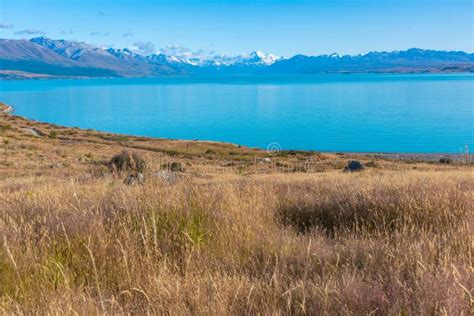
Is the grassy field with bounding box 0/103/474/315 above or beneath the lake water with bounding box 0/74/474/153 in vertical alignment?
above

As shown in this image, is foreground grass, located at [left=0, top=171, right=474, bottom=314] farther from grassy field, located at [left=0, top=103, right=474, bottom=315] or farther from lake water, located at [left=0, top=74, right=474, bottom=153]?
lake water, located at [left=0, top=74, right=474, bottom=153]

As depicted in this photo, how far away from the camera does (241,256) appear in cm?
417

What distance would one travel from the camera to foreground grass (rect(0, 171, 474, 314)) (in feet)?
9.58

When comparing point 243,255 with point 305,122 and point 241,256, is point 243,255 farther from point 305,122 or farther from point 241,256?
point 305,122

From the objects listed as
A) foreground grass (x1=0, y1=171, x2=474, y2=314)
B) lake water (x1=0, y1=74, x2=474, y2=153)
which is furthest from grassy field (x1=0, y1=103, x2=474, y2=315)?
lake water (x1=0, y1=74, x2=474, y2=153)

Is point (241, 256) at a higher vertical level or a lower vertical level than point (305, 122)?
higher

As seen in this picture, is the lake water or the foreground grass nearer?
the foreground grass

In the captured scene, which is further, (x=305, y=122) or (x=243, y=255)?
(x=305, y=122)

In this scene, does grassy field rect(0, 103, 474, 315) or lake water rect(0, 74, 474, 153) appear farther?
lake water rect(0, 74, 474, 153)

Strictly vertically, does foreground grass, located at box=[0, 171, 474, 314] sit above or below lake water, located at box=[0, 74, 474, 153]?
above

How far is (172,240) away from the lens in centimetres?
455

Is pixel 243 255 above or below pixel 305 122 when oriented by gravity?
above

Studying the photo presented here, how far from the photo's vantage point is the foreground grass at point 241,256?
2.92 m

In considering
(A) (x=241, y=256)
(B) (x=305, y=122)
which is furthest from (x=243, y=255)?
(B) (x=305, y=122)
